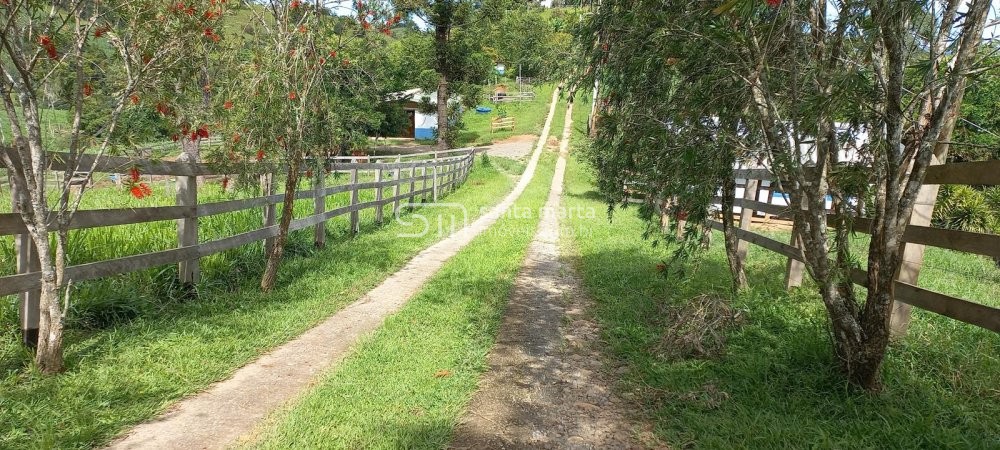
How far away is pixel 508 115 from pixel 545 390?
52294 millimetres

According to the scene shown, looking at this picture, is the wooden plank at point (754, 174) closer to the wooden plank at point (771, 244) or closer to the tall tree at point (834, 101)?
the wooden plank at point (771, 244)

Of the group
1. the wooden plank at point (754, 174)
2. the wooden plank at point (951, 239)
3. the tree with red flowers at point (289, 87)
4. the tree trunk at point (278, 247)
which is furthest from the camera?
the tree trunk at point (278, 247)

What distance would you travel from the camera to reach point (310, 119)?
6098 mm

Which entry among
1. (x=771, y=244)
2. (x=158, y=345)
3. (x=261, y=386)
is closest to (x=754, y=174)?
(x=771, y=244)

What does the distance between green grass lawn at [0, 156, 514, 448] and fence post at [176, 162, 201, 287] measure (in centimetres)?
15

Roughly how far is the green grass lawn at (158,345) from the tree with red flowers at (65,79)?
307 mm

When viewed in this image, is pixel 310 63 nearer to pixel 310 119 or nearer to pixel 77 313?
pixel 310 119

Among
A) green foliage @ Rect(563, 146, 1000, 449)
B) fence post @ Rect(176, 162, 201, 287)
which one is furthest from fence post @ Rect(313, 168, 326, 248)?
green foliage @ Rect(563, 146, 1000, 449)

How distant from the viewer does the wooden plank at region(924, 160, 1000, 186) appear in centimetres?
311

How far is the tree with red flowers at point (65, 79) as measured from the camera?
11.0 feet

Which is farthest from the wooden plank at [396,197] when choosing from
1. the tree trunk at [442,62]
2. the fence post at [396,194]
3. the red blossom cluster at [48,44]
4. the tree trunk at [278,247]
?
the tree trunk at [442,62]

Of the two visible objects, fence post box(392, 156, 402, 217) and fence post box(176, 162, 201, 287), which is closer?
fence post box(176, 162, 201, 287)

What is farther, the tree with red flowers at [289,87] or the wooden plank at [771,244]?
the tree with red flowers at [289,87]

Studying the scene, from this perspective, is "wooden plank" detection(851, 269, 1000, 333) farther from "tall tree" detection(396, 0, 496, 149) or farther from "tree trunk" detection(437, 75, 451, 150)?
"tree trunk" detection(437, 75, 451, 150)
